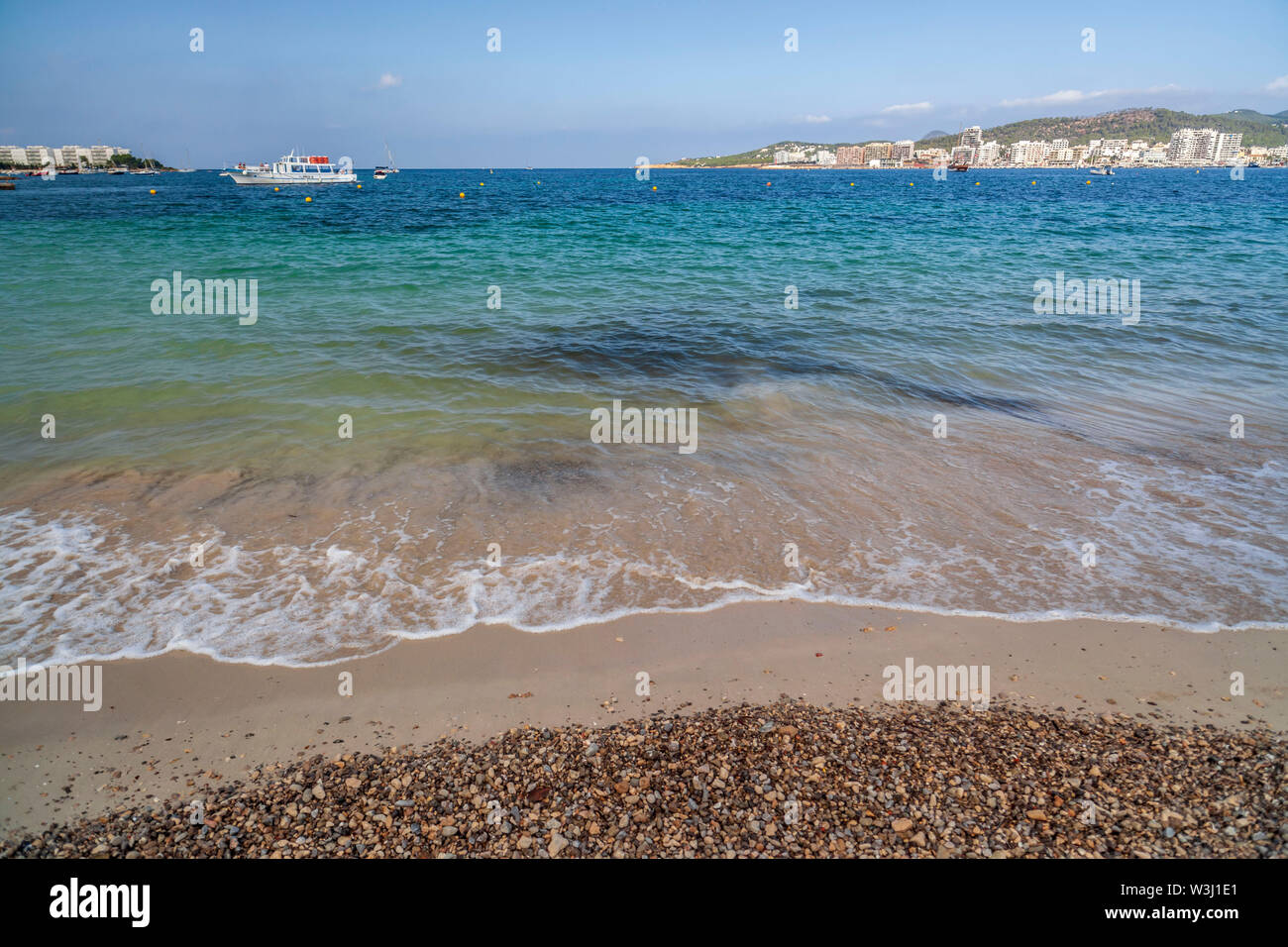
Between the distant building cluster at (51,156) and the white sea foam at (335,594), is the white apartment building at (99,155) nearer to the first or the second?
the distant building cluster at (51,156)

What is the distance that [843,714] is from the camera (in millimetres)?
4660

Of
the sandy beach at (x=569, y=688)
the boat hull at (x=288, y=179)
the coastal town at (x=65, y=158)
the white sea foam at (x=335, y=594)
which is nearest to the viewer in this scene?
the sandy beach at (x=569, y=688)

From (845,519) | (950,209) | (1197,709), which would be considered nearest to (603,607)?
(845,519)

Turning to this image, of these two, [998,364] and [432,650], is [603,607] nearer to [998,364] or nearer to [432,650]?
[432,650]

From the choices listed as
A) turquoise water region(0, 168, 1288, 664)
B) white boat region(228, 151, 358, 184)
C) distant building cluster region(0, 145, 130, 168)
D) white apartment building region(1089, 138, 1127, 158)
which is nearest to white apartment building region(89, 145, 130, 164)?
distant building cluster region(0, 145, 130, 168)

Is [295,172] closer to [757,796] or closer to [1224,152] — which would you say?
[757,796]

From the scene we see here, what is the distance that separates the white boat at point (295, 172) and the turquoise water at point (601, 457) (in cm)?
7545

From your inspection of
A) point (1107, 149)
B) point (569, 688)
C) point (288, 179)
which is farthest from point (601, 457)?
point (1107, 149)

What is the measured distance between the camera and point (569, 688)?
5016mm

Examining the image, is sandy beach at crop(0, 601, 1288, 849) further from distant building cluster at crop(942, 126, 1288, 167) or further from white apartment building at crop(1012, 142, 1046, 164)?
white apartment building at crop(1012, 142, 1046, 164)

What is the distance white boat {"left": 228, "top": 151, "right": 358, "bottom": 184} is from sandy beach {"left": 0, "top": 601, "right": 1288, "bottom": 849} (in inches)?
3913

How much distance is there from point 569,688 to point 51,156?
25812 centimetres

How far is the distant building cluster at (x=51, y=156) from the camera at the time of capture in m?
181

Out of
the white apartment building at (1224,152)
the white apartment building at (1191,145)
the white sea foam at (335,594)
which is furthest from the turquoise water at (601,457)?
the white apartment building at (1224,152)
